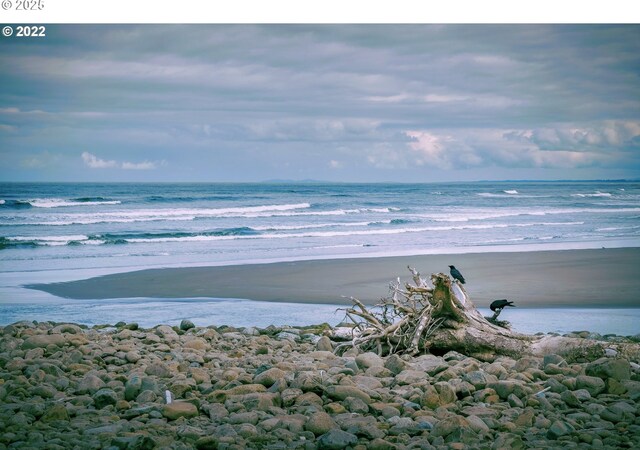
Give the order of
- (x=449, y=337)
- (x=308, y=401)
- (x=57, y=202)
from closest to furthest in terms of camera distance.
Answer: (x=308, y=401) → (x=449, y=337) → (x=57, y=202)

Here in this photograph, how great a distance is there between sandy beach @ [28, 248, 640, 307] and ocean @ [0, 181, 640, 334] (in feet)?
3.08

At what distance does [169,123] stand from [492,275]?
6.61 m

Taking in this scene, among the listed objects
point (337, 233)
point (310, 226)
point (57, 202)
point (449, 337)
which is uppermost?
point (57, 202)

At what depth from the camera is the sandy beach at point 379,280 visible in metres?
8.61

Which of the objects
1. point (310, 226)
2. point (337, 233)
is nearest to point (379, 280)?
point (337, 233)

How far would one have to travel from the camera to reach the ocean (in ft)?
41.7

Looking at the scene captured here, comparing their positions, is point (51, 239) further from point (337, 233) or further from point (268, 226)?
point (337, 233)

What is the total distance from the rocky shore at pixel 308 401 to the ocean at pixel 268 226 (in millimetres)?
3899

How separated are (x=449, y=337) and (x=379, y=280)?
15.9ft

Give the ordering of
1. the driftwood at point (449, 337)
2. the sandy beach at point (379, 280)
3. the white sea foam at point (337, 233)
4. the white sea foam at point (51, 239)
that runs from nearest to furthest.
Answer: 1. the driftwood at point (449, 337)
2. the sandy beach at point (379, 280)
3. the white sea foam at point (51, 239)
4. the white sea foam at point (337, 233)

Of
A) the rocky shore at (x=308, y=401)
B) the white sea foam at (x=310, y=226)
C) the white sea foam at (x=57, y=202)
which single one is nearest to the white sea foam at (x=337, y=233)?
the white sea foam at (x=310, y=226)

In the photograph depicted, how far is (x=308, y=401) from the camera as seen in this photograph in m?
3.67

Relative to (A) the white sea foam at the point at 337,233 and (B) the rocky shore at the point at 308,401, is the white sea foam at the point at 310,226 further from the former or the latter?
(B) the rocky shore at the point at 308,401

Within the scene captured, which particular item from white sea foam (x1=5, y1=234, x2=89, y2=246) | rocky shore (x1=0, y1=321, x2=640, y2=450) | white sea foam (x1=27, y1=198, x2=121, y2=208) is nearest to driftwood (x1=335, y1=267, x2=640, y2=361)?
rocky shore (x1=0, y1=321, x2=640, y2=450)
